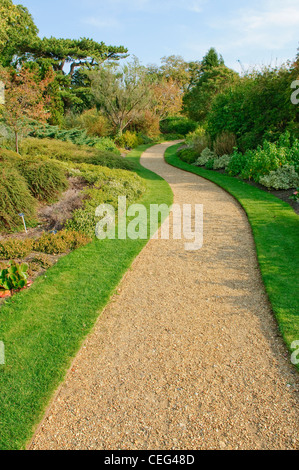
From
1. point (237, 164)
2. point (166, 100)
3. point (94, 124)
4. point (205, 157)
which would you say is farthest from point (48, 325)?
point (166, 100)

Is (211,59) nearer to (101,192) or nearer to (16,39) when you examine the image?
(16,39)

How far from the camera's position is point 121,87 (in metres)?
20.9

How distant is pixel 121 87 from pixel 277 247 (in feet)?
62.1

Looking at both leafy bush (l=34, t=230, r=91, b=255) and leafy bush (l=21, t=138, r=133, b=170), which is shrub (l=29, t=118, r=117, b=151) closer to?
leafy bush (l=21, t=138, r=133, b=170)

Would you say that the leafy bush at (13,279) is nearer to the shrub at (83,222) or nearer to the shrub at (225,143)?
the shrub at (83,222)

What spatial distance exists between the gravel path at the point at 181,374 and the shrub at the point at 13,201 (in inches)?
123

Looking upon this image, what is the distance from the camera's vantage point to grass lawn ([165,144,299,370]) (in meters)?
3.85

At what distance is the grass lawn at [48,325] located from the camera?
265 centimetres

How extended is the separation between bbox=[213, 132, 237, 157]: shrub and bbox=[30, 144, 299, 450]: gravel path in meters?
9.67

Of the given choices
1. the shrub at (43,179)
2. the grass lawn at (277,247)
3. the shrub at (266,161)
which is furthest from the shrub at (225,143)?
the shrub at (43,179)

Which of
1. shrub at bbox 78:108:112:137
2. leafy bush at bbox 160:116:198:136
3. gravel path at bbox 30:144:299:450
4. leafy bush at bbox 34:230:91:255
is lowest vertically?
gravel path at bbox 30:144:299:450

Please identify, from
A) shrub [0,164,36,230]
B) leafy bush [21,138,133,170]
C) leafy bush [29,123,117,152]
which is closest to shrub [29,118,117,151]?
leafy bush [29,123,117,152]

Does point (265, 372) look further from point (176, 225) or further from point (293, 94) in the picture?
point (293, 94)

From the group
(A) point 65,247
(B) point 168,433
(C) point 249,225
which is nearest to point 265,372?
(B) point 168,433
